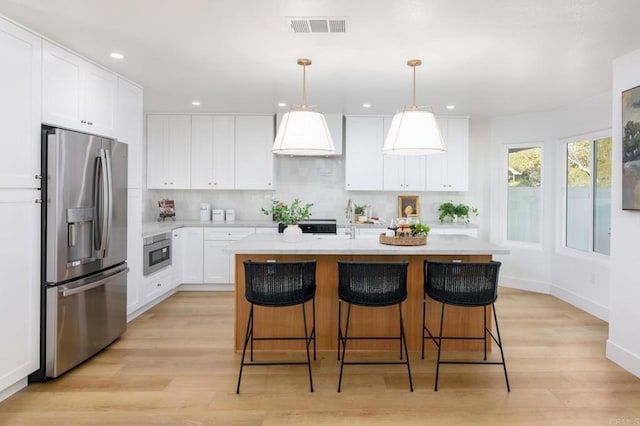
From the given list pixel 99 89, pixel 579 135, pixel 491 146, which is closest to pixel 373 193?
pixel 491 146

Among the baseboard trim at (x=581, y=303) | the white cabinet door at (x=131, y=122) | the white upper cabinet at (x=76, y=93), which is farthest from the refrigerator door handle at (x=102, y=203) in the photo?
the baseboard trim at (x=581, y=303)

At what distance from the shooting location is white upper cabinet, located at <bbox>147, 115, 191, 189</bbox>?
5.82 m

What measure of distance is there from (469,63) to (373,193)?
2976 millimetres

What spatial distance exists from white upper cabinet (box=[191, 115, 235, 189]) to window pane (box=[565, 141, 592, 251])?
450 cm

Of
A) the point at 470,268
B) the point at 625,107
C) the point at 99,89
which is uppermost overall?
the point at 99,89

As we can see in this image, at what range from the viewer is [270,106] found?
5.30 metres

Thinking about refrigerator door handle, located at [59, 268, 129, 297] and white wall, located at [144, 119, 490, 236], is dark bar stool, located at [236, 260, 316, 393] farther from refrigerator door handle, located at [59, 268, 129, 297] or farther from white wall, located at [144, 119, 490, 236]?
white wall, located at [144, 119, 490, 236]

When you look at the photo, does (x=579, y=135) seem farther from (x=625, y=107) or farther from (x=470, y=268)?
(x=470, y=268)

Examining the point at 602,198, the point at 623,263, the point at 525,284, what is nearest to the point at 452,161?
the point at 602,198

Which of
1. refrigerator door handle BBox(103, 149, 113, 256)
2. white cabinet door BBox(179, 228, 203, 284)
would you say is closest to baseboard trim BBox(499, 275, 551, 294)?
white cabinet door BBox(179, 228, 203, 284)

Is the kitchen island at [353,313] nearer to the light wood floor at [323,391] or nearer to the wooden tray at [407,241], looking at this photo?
the wooden tray at [407,241]

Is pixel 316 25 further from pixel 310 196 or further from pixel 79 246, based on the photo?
pixel 310 196

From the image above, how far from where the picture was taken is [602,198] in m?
4.70

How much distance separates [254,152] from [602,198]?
4.41 m
